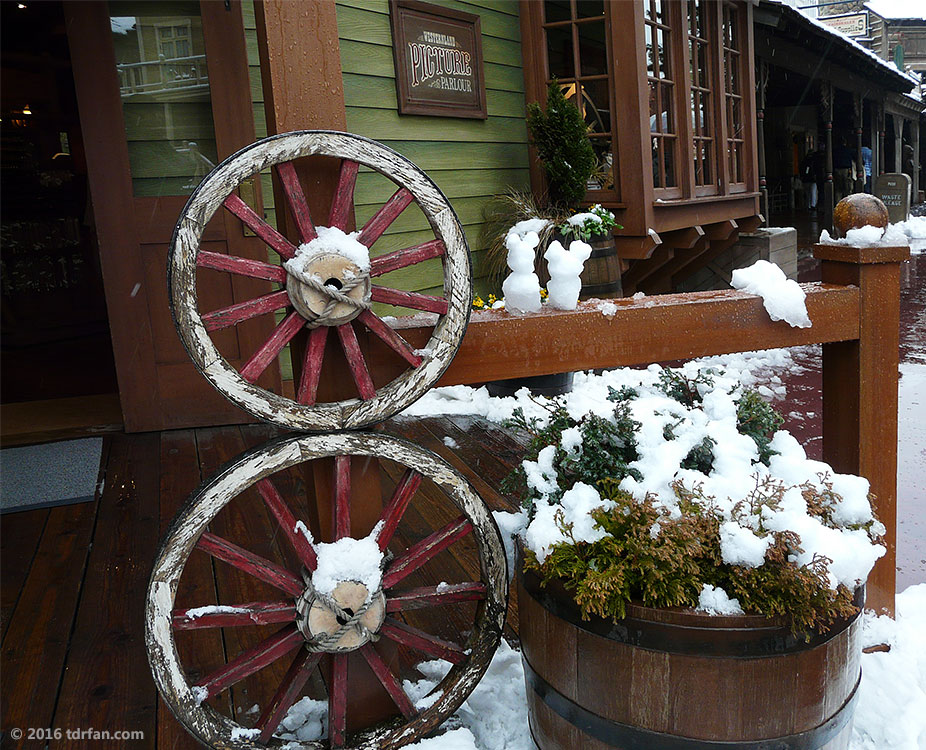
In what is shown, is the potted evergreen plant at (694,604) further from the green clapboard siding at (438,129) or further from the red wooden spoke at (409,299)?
the green clapboard siding at (438,129)

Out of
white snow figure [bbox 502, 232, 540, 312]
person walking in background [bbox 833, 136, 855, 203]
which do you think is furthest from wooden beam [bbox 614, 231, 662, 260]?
person walking in background [bbox 833, 136, 855, 203]

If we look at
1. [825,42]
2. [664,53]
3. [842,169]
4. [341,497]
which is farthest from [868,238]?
[842,169]

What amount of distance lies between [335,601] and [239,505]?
1.57 m

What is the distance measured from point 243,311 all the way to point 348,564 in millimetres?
502

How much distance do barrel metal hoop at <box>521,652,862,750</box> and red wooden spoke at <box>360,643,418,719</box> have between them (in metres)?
0.31

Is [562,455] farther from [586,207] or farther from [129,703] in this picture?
[586,207]

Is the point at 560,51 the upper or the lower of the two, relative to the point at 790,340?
upper

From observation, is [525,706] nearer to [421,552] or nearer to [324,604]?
[421,552]

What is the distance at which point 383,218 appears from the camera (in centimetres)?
145

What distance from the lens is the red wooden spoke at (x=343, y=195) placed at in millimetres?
1440

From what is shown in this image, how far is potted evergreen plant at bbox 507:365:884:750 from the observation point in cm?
128

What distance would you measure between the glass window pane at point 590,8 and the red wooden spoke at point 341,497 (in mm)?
5920

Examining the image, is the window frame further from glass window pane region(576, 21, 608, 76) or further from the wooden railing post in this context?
the wooden railing post

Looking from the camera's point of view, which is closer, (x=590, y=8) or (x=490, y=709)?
(x=490, y=709)
